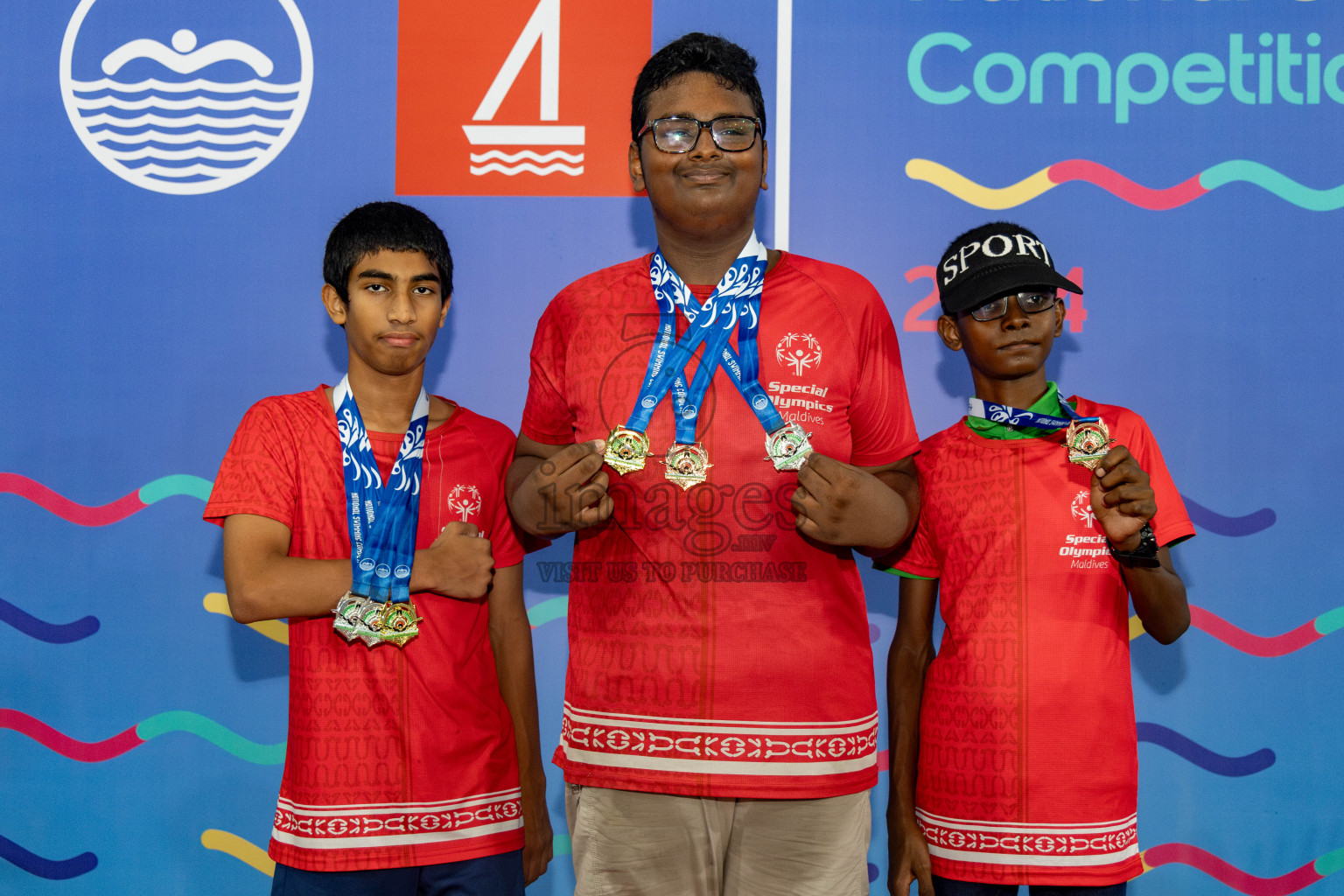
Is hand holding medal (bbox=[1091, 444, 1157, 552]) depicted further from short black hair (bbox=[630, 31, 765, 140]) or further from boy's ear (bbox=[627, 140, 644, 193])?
boy's ear (bbox=[627, 140, 644, 193])

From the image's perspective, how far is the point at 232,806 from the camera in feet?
9.82

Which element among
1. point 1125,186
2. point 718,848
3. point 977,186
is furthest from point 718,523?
point 1125,186

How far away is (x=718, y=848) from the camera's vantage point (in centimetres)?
172

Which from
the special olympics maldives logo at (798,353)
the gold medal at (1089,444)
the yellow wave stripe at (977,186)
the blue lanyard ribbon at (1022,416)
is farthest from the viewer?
the yellow wave stripe at (977,186)

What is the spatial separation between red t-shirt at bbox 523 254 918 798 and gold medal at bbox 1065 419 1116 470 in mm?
A: 433

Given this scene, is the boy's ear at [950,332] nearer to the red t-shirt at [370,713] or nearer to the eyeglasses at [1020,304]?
the eyeglasses at [1020,304]

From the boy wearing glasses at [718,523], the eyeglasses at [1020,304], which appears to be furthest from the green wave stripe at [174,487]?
the eyeglasses at [1020,304]

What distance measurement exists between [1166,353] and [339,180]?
2498mm

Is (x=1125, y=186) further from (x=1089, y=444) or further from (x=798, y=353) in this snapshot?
(x=798, y=353)

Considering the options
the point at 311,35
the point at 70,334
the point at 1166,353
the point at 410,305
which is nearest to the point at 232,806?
the point at 70,334

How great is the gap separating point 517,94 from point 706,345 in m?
1.53

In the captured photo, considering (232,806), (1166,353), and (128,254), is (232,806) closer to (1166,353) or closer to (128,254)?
(128,254)

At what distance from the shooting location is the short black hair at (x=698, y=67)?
74.5 inches

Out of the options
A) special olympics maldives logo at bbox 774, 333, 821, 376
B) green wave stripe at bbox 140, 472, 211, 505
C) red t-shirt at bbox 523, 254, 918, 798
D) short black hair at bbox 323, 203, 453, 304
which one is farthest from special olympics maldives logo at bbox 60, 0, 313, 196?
special olympics maldives logo at bbox 774, 333, 821, 376
